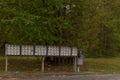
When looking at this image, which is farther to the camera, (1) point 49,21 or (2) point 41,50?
(1) point 49,21

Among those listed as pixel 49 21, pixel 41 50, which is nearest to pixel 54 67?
pixel 41 50

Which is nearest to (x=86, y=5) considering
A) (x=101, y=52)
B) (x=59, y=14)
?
(x=59, y=14)

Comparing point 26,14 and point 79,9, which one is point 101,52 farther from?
point 26,14

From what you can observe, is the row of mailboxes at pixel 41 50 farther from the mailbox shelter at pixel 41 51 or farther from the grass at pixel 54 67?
the grass at pixel 54 67

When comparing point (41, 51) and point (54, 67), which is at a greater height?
point (41, 51)

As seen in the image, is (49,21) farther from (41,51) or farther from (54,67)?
(54,67)

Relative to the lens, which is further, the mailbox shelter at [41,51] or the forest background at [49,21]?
the forest background at [49,21]

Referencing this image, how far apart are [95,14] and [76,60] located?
14.0 ft

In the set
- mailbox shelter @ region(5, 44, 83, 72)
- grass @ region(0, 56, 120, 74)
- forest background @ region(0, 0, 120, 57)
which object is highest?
forest background @ region(0, 0, 120, 57)

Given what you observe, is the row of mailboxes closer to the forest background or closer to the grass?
the forest background

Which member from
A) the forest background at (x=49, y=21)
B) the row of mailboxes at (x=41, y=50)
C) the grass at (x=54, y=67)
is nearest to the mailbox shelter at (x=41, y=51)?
the row of mailboxes at (x=41, y=50)

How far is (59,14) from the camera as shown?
67.0 ft

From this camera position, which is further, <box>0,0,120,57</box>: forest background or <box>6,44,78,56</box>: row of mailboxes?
<box>0,0,120,57</box>: forest background

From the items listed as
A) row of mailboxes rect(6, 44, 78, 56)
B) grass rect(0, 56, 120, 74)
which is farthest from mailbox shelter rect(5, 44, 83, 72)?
grass rect(0, 56, 120, 74)
